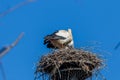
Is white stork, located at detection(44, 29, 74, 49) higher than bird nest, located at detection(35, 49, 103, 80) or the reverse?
higher

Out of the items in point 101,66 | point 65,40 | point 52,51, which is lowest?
point 101,66

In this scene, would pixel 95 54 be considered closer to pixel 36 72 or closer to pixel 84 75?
pixel 84 75

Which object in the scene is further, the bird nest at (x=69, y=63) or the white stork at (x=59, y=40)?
the white stork at (x=59, y=40)

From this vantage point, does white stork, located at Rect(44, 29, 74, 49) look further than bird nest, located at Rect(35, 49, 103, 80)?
Yes

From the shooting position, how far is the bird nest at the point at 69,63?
9.95 m

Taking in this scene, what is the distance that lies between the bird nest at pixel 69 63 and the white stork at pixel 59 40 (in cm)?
180

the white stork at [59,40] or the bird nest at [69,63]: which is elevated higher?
the white stork at [59,40]

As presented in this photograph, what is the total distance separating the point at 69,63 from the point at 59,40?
2.50 metres

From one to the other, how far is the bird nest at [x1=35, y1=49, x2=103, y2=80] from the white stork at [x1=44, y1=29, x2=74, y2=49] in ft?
5.90

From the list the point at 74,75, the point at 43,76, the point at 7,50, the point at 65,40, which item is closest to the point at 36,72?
the point at 43,76

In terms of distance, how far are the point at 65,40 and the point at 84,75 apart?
8.68 ft

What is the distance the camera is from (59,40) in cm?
1252

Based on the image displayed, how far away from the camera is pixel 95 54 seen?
33.8 ft

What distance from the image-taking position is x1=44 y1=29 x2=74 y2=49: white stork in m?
12.2
